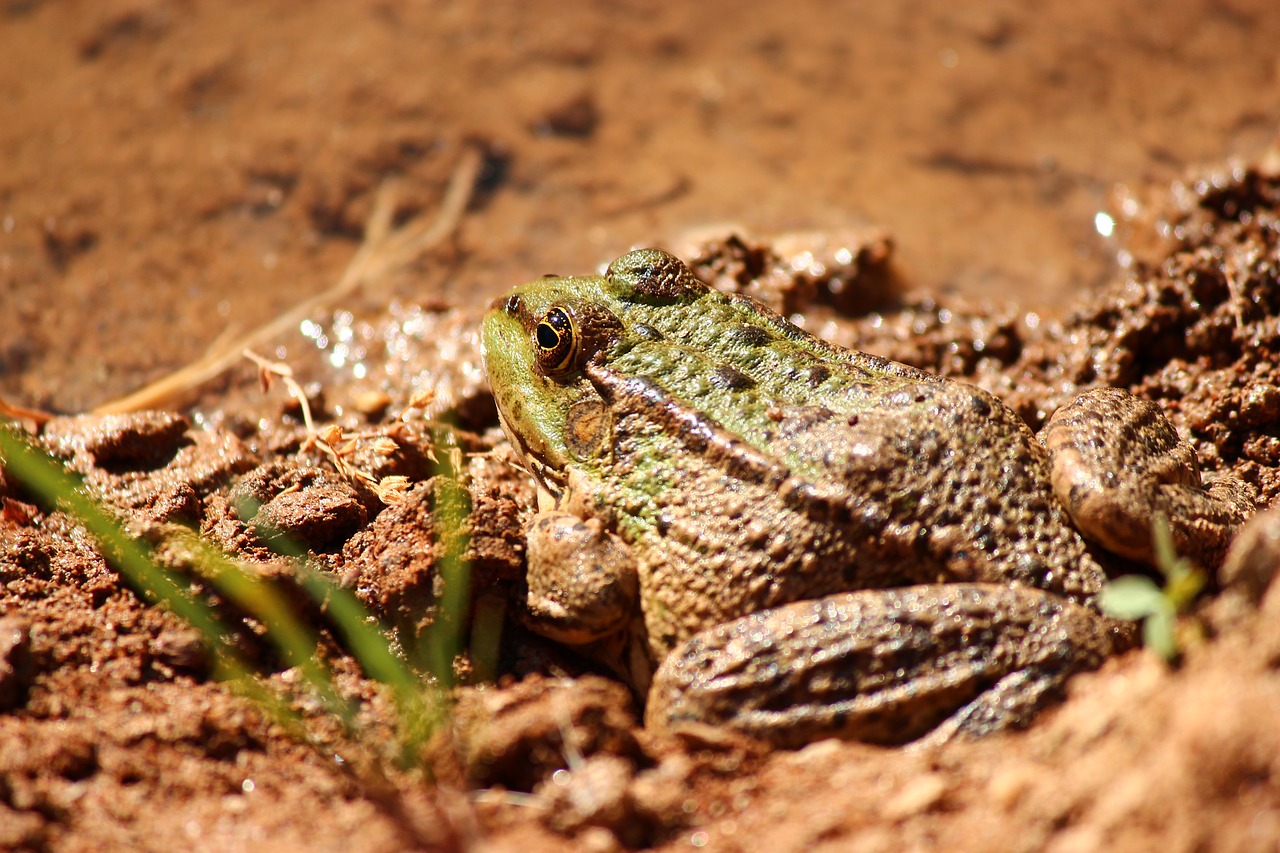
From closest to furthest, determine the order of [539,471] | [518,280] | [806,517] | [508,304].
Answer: [806,517] → [539,471] → [508,304] → [518,280]

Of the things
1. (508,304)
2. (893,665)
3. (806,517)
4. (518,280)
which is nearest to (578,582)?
(806,517)

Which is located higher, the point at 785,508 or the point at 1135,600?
the point at 785,508

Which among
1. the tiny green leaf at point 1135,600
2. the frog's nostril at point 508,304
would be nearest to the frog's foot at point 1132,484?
the tiny green leaf at point 1135,600

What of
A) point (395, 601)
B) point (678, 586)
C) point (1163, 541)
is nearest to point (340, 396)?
point (395, 601)

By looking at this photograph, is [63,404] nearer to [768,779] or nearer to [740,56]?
[768,779]


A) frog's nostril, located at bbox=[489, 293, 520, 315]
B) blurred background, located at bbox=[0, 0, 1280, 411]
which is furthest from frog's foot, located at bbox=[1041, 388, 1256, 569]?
blurred background, located at bbox=[0, 0, 1280, 411]

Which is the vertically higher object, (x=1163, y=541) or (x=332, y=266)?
(x=332, y=266)

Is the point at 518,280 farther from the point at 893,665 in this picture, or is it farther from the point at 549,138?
the point at 893,665
